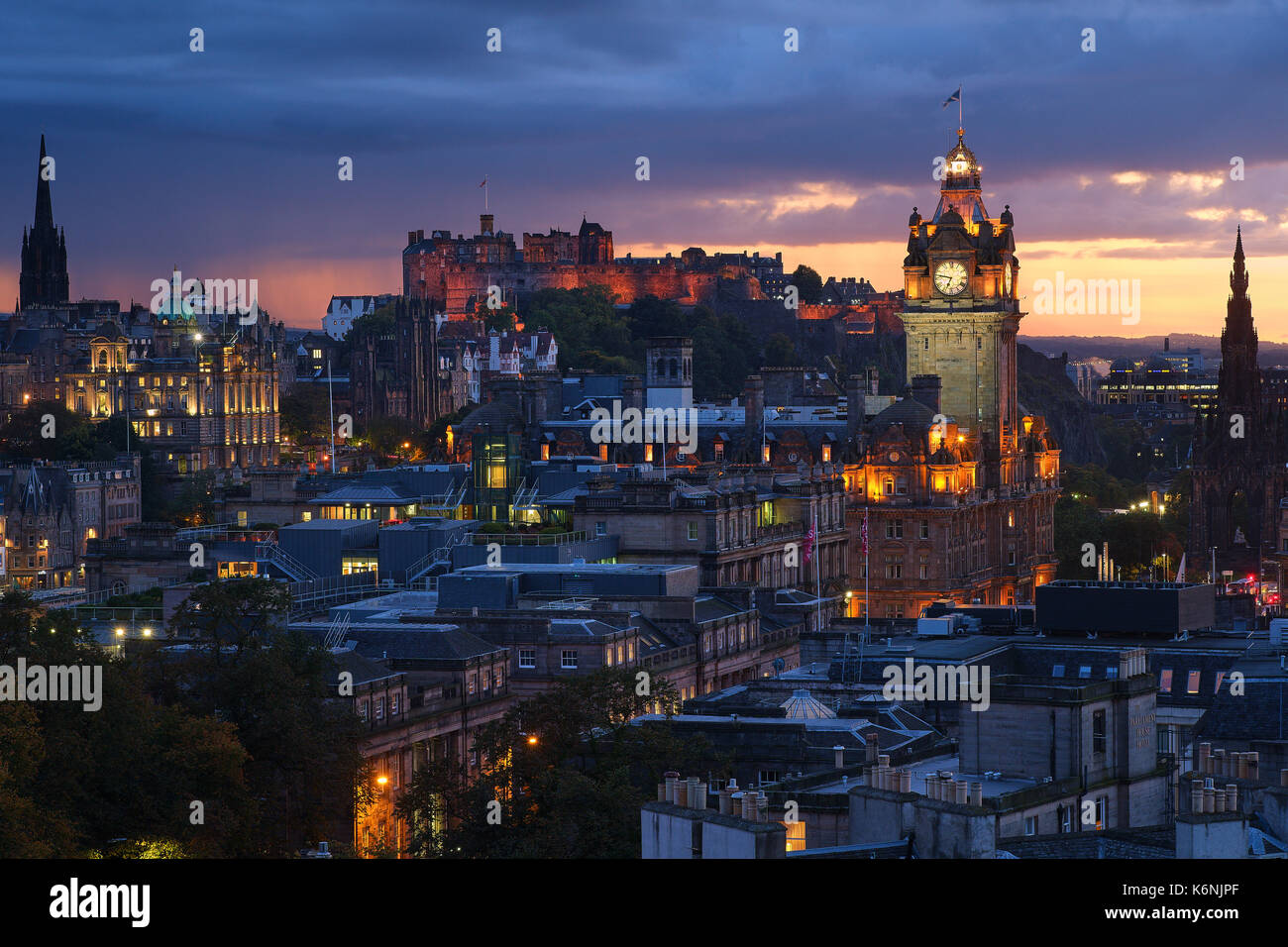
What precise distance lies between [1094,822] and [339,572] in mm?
62065

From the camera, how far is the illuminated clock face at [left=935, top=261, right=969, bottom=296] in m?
164

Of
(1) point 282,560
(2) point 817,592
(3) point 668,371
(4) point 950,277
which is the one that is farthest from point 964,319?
(1) point 282,560

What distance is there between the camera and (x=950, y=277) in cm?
16412

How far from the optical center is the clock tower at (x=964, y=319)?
536ft

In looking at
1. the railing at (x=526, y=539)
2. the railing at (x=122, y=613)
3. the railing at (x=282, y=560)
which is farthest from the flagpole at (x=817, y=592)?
the railing at (x=122, y=613)

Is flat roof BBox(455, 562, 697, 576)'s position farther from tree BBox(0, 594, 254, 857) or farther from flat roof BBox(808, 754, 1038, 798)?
flat roof BBox(808, 754, 1038, 798)

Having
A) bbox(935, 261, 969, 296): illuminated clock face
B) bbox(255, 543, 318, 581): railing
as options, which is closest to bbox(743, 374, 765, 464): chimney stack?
bbox(935, 261, 969, 296): illuminated clock face

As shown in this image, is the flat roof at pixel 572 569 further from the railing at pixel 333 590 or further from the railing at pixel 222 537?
the railing at pixel 222 537

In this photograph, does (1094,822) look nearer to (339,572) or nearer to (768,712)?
(768,712)

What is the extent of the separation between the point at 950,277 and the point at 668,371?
19.6 meters
